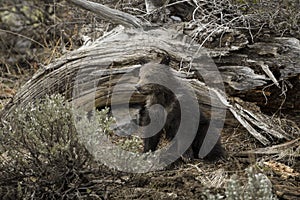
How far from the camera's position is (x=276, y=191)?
3.63 meters

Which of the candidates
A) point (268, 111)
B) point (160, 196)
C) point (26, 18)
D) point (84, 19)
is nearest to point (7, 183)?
point (160, 196)

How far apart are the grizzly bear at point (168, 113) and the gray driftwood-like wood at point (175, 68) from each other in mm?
221

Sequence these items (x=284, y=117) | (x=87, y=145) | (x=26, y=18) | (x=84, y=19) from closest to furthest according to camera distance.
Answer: (x=87, y=145) < (x=284, y=117) < (x=84, y=19) < (x=26, y=18)

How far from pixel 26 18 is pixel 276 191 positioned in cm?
620

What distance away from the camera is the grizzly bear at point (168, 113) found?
186 inches

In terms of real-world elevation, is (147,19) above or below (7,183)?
above

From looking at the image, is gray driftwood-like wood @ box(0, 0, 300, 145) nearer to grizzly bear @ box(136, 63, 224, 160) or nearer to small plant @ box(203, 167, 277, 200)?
grizzly bear @ box(136, 63, 224, 160)

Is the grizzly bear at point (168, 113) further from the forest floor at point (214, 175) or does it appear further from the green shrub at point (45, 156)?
the green shrub at point (45, 156)

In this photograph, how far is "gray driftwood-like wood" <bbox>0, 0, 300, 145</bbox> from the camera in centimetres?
497

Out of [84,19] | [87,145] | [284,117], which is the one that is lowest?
[284,117]

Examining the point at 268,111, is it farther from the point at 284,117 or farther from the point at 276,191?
the point at 276,191

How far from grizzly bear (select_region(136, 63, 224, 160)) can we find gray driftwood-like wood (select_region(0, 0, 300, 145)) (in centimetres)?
22

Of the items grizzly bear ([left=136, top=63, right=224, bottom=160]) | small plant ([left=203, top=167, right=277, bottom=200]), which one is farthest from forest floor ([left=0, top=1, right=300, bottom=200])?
grizzly bear ([left=136, top=63, right=224, bottom=160])

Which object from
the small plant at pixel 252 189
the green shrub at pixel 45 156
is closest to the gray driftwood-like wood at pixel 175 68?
the green shrub at pixel 45 156
